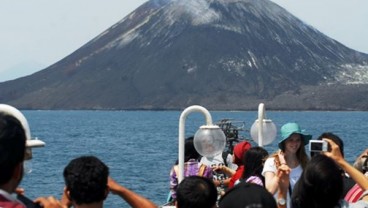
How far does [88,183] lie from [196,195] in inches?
22.1

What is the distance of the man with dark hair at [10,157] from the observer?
3.25 metres

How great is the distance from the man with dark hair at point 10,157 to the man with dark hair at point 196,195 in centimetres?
106

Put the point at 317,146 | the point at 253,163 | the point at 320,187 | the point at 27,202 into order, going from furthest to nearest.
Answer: the point at 253,163 < the point at 317,146 < the point at 320,187 < the point at 27,202

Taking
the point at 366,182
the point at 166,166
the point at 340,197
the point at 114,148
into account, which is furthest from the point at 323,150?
the point at 114,148

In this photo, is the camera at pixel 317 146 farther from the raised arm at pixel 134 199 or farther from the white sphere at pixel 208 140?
the white sphere at pixel 208 140

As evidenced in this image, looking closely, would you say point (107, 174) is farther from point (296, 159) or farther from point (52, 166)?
point (52, 166)

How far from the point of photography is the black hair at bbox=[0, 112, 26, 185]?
10.7 feet

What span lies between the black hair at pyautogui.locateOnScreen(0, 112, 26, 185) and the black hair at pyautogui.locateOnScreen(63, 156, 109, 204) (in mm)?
620

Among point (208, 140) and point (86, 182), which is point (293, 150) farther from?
point (86, 182)

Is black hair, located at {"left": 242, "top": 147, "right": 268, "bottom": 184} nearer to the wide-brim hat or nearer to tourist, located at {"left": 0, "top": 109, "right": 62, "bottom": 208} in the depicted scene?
the wide-brim hat

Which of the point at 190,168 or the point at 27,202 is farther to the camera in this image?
the point at 190,168

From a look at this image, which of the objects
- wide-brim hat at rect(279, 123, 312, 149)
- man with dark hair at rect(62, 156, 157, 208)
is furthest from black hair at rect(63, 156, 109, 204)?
wide-brim hat at rect(279, 123, 312, 149)

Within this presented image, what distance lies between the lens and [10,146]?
327cm

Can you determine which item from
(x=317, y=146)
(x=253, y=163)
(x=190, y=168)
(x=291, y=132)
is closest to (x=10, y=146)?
(x=317, y=146)
